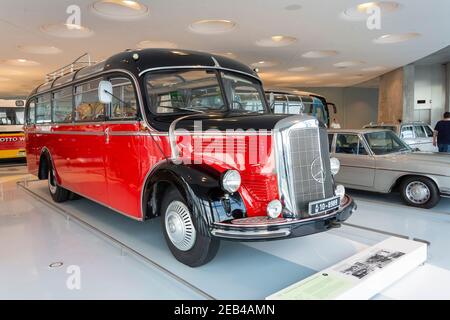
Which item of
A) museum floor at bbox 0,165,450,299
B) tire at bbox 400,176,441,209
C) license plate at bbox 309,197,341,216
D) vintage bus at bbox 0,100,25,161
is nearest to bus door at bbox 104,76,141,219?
museum floor at bbox 0,165,450,299

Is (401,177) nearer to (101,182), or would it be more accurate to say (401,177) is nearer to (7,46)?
→ (101,182)

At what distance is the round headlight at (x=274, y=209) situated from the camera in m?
2.82

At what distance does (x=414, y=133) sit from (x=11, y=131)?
12.9 m

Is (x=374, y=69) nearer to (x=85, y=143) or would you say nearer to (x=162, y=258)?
(x=85, y=143)

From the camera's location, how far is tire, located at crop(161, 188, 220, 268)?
3.06m

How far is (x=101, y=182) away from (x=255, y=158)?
7.58ft

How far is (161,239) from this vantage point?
13.2 feet

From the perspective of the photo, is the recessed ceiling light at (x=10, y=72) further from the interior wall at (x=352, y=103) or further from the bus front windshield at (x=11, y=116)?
the interior wall at (x=352, y=103)

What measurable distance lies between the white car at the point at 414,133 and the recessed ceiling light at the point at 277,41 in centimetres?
331

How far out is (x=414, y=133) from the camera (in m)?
9.30

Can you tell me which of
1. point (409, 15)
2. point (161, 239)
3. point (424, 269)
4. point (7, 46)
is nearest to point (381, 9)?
point (409, 15)

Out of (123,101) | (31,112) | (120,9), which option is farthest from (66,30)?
(123,101)

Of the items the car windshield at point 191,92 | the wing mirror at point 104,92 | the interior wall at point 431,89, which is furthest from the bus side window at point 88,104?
the interior wall at point 431,89

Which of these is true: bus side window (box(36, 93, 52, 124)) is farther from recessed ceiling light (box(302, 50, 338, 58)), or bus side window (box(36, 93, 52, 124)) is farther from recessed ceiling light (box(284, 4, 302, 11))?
recessed ceiling light (box(302, 50, 338, 58))
